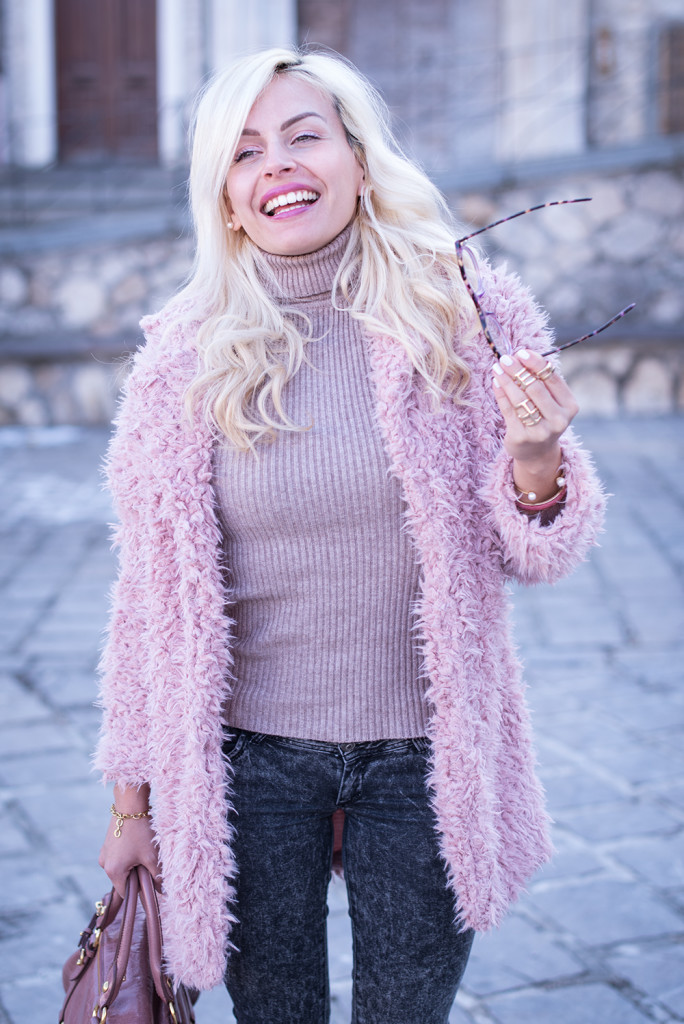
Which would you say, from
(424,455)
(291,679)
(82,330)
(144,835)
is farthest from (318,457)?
(82,330)

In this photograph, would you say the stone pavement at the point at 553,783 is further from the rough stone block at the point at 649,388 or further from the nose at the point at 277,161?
the rough stone block at the point at 649,388

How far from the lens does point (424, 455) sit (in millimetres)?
1756

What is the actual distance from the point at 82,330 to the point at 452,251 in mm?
8333

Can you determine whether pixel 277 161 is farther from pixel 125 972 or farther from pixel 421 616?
pixel 125 972

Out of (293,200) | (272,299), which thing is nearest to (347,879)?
(272,299)

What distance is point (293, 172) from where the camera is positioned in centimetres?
187

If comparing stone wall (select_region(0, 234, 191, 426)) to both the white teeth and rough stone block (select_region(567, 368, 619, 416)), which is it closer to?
rough stone block (select_region(567, 368, 619, 416))

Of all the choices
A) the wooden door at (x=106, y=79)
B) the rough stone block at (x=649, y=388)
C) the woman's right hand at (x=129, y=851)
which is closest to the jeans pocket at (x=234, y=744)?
the woman's right hand at (x=129, y=851)

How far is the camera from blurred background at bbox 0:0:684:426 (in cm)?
967

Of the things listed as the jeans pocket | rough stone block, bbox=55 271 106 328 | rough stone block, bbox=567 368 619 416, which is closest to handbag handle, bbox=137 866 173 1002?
the jeans pocket

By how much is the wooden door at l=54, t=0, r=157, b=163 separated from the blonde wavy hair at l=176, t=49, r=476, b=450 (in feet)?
38.5

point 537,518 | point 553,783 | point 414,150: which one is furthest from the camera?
point 414,150

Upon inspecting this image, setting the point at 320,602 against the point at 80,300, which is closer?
the point at 320,602

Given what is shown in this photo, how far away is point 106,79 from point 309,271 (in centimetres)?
1249
